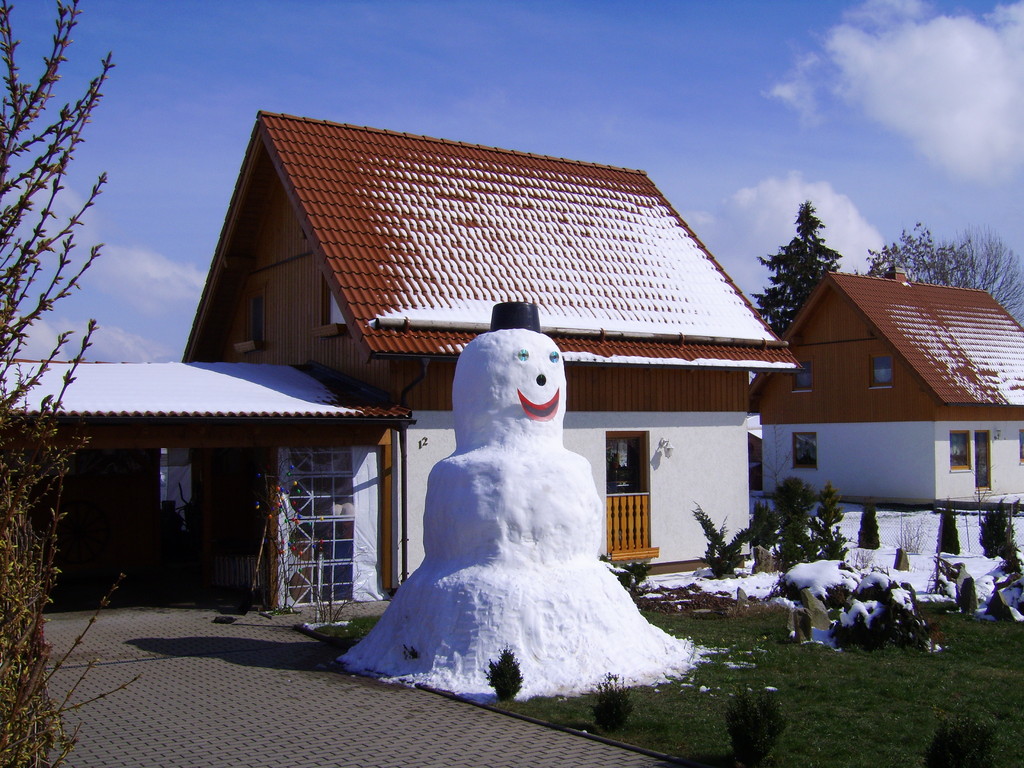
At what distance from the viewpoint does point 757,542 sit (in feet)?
57.2

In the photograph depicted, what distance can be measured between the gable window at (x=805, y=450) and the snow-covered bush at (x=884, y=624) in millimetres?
22761

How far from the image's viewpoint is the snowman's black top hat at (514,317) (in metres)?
11.2

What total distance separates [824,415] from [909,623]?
75.1 feet

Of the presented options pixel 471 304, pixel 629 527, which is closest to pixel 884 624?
pixel 629 527

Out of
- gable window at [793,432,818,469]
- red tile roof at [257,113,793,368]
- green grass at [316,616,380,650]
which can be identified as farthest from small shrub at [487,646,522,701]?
gable window at [793,432,818,469]

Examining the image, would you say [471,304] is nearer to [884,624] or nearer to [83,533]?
[884,624]

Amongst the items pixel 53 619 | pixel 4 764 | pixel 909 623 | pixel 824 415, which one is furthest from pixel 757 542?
pixel 824 415

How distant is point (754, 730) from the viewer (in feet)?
23.3

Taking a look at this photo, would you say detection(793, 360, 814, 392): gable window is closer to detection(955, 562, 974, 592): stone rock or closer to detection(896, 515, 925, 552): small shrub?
detection(896, 515, 925, 552): small shrub

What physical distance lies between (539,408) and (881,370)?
23.9 metres

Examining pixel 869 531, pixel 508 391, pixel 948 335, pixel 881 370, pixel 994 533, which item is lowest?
pixel 869 531

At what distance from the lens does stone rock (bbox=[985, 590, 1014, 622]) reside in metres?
12.9

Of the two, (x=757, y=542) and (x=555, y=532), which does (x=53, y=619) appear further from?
(x=757, y=542)

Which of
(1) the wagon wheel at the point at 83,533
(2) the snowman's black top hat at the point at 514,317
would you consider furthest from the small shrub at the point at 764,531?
(1) the wagon wheel at the point at 83,533
